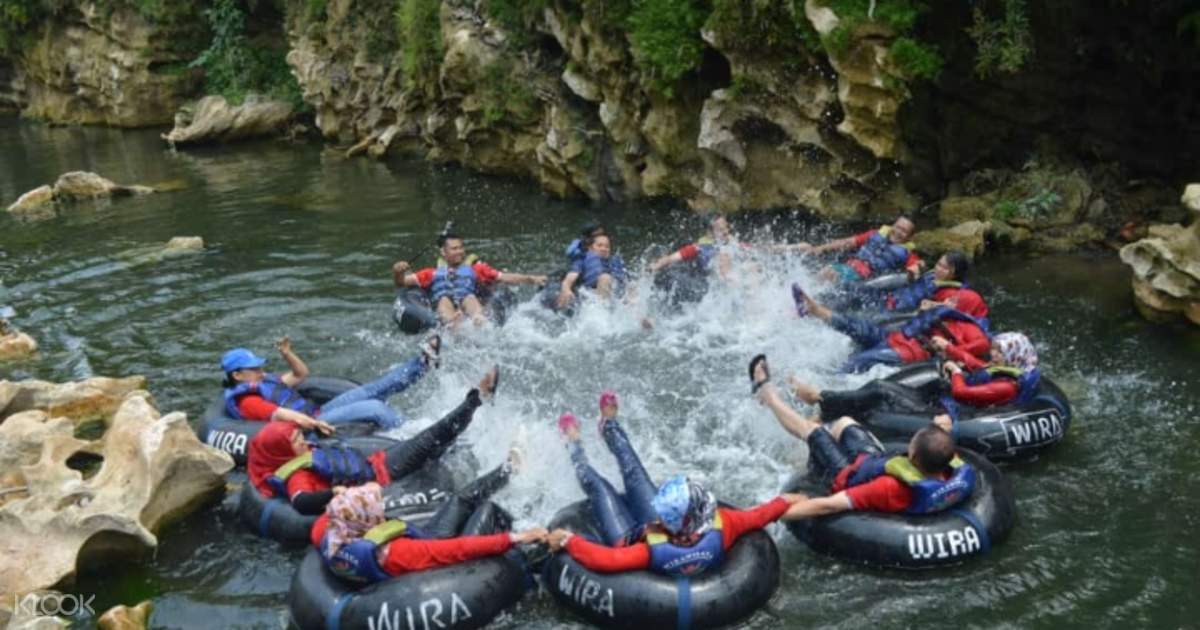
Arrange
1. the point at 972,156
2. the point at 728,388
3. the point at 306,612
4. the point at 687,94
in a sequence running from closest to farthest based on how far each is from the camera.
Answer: the point at 306,612, the point at 728,388, the point at 972,156, the point at 687,94

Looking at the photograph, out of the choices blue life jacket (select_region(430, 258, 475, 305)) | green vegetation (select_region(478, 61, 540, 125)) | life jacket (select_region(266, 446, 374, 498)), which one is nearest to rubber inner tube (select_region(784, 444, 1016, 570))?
life jacket (select_region(266, 446, 374, 498))

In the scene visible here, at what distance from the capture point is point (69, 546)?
8242mm

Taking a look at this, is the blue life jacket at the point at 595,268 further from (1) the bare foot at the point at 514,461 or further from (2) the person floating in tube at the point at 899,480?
(2) the person floating in tube at the point at 899,480

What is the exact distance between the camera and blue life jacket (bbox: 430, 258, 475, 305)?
1421 cm

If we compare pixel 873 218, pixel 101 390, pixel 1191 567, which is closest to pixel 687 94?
pixel 873 218

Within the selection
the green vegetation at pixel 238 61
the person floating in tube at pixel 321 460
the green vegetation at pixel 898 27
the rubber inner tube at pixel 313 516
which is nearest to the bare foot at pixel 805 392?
the person floating in tube at pixel 321 460

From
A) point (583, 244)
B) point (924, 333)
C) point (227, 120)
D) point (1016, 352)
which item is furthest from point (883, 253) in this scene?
point (227, 120)

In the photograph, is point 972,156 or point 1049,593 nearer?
point 1049,593

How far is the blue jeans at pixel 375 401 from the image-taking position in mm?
10438

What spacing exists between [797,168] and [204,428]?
38.1 ft

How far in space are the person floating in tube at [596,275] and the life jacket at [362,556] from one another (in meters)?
7.12

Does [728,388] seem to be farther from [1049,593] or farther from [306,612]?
[306,612]

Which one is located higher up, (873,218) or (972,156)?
(972,156)

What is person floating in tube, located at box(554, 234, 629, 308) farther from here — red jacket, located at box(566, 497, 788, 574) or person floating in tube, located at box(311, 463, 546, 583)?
person floating in tube, located at box(311, 463, 546, 583)
